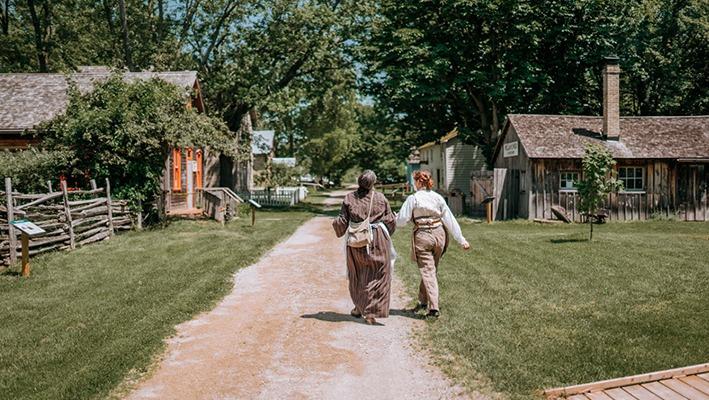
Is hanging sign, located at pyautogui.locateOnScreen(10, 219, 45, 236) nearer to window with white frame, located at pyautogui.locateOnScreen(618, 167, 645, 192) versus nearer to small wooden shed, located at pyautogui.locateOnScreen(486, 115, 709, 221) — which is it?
small wooden shed, located at pyautogui.locateOnScreen(486, 115, 709, 221)

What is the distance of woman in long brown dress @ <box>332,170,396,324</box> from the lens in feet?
26.1

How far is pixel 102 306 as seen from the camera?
9.07 meters

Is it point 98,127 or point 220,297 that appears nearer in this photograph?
point 220,297

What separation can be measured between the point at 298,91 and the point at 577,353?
28.4 meters

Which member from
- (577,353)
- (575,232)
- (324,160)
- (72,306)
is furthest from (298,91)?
(324,160)

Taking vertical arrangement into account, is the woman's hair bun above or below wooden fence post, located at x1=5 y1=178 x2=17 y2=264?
above

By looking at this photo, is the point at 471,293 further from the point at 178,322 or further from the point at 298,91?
the point at 298,91

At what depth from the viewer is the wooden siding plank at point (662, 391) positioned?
5.20 m

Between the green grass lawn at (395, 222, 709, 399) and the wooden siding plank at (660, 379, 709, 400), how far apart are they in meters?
0.40

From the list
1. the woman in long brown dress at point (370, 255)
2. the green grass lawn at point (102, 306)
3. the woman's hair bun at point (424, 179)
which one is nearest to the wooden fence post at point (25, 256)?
the green grass lawn at point (102, 306)

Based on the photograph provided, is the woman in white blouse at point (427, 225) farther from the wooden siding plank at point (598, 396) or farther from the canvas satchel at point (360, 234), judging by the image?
the wooden siding plank at point (598, 396)

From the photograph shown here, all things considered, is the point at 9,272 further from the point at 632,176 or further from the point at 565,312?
the point at 632,176

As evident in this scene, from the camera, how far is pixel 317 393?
215 inches

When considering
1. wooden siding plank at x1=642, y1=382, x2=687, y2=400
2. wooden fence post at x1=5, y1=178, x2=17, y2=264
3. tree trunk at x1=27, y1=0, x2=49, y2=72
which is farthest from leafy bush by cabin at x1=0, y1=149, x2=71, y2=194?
tree trunk at x1=27, y1=0, x2=49, y2=72
